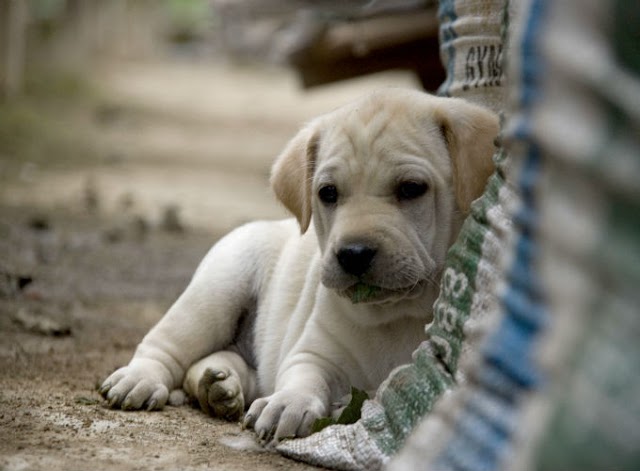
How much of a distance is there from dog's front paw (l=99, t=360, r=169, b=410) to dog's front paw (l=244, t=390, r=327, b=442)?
0.61 m

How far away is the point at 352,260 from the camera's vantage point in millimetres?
3721

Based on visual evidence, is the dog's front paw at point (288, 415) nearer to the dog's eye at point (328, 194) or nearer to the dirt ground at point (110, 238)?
the dirt ground at point (110, 238)

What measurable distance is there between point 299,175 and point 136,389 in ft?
3.50

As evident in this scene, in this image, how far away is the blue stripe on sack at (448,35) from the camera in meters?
4.72

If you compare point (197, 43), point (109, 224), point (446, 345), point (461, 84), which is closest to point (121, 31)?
point (197, 43)

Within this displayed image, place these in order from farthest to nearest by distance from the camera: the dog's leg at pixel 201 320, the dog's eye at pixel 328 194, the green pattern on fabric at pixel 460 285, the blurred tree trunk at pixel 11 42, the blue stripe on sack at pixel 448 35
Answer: the blurred tree trunk at pixel 11 42
the blue stripe on sack at pixel 448 35
the dog's leg at pixel 201 320
the dog's eye at pixel 328 194
the green pattern on fabric at pixel 460 285

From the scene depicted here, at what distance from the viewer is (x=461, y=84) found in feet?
15.2

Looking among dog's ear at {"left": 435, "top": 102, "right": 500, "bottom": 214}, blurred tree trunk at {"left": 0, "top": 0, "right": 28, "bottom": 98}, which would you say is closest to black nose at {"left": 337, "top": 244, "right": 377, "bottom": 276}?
dog's ear at {"left": 435, "top": 102, "right": 500, "bottom": 214}

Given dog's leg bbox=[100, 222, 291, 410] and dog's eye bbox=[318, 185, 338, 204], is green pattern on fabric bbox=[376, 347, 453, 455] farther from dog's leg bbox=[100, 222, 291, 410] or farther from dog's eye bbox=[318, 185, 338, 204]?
dog's leg bbox=[100, 222, 291, 410]

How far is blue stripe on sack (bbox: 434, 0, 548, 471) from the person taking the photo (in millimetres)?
2273

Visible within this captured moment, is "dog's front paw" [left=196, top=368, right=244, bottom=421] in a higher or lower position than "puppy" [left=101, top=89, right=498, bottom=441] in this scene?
lower

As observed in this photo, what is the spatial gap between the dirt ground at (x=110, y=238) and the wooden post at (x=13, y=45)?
39 centimetres

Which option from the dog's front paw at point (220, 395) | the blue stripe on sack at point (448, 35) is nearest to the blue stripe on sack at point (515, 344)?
the dog's front paw at point (220, 395)

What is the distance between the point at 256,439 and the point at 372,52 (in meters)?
5.39
